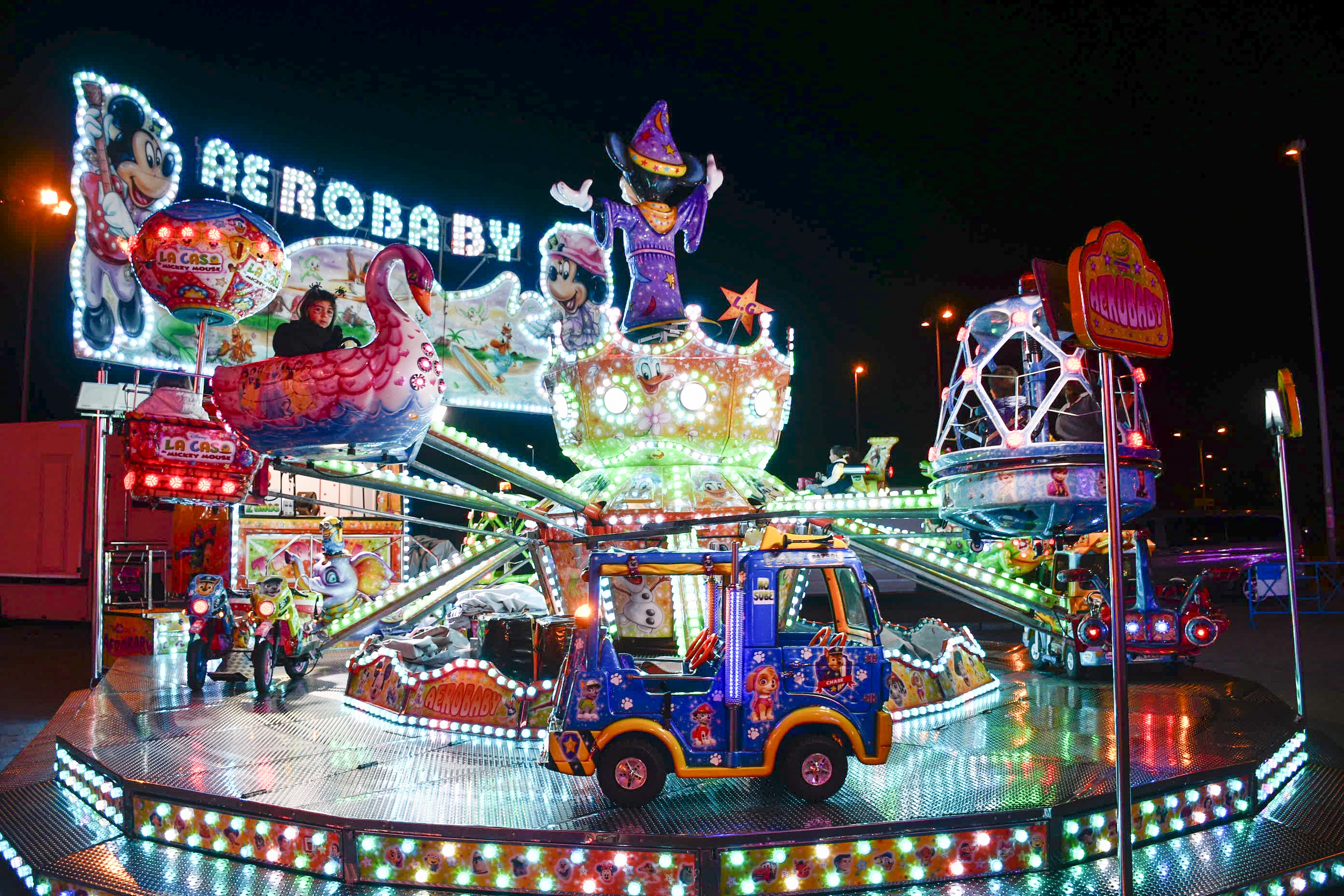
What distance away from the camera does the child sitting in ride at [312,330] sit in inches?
251

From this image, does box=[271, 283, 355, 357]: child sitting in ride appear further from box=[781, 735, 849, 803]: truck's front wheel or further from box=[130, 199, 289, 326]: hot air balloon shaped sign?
box=[781, 735, 849, 803]: truck's front wheel

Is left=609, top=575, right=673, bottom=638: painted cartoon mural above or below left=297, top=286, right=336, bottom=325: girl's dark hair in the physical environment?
below

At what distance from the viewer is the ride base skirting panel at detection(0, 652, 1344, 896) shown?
16.4 ft

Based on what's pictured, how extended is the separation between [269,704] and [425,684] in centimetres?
228

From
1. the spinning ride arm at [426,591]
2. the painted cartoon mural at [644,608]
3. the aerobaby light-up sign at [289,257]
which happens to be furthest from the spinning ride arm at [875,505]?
the aerobaby light-up sign at [289,257]

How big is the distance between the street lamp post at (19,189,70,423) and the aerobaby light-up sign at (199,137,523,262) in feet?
9.27

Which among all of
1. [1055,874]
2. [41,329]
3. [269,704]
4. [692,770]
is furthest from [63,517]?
[1055,874]

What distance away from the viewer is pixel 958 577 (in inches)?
388

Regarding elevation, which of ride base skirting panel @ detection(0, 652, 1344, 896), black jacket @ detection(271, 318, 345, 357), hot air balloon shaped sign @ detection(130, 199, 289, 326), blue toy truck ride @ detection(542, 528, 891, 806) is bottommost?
ride base skirting panel @ detection(0, 652, 1344, 896)

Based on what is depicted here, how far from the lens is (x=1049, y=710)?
28.5ft

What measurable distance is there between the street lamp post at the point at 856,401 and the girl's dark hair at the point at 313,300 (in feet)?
59.9

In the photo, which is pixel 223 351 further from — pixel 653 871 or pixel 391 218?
pixel 653 871

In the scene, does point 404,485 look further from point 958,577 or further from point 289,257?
point 958,577

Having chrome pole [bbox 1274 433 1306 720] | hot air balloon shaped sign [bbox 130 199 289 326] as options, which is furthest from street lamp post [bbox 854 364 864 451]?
hot air balloon shaped sign [bbox 130 199 289 326]
